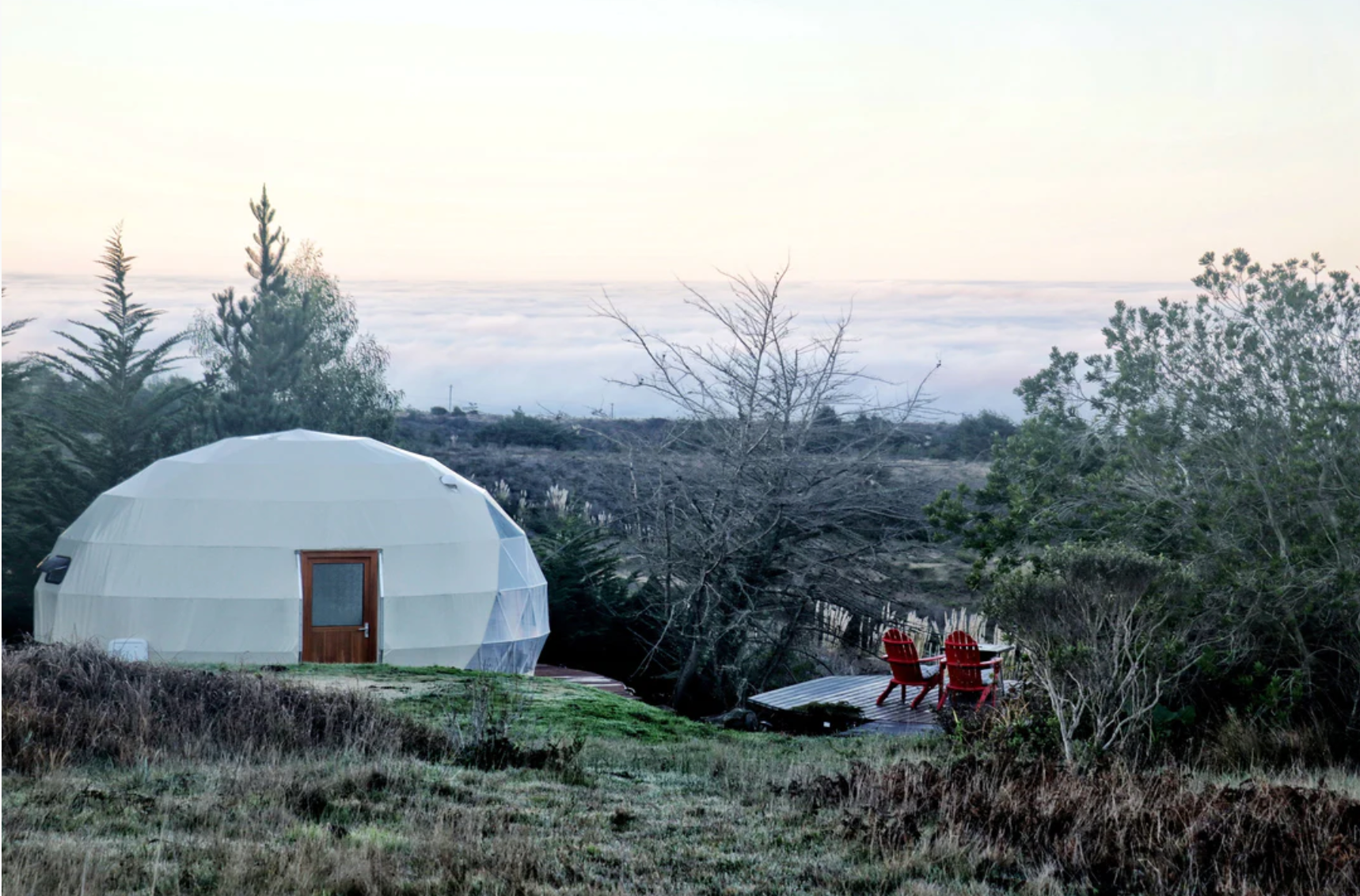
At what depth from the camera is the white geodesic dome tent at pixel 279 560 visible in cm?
1565

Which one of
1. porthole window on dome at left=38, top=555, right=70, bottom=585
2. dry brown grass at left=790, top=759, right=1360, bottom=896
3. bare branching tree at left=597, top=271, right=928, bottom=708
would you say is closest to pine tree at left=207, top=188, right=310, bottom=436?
porthole window on dome at left=38, top=555, right=70, bottom=585

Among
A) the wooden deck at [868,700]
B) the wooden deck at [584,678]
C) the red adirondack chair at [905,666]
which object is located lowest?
the wooden deck at [584,678]

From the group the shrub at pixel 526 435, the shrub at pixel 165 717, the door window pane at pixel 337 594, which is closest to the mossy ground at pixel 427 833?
the shrub at pixel 165 717

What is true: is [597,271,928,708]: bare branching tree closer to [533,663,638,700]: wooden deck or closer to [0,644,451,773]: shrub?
[533,663,638,700]: wooden deck

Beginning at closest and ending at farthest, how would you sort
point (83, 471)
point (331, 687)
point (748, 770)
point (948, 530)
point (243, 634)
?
point (748, 770) → point (331, 687) → point (948, 530) → point (243, 634) → point (83, 471)

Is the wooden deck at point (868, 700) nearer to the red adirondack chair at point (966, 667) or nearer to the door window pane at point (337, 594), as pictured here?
the red adirondack chair at point (966, 667)

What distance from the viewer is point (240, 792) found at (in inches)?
257

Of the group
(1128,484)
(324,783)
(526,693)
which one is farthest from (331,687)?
(1128,484)

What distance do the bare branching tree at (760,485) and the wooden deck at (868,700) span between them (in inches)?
41.3

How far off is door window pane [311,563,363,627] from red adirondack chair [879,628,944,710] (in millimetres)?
6899

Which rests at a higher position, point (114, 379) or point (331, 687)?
point (114, 379)

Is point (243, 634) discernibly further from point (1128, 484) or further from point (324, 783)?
point (1128, 484)

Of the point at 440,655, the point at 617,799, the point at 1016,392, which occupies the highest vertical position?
the point at 1016,392

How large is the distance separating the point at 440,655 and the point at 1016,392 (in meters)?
8.01
